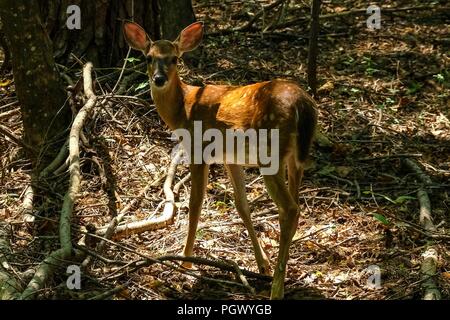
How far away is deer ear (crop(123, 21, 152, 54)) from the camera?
17.5 ft

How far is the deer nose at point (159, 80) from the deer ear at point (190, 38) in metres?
0.46

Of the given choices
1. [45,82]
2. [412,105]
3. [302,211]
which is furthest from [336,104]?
[45,82]

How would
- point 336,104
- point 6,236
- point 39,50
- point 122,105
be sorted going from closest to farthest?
point 6,236 → point 39,50 → point 122,105 → point 336,104

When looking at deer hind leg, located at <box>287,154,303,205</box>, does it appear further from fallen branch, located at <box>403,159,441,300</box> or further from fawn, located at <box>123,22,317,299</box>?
fallen branch, located at <box>403,159,441,300</box>

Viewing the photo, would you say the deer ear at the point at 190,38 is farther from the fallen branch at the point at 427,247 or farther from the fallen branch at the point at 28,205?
the fallen branch at the point at 427,247

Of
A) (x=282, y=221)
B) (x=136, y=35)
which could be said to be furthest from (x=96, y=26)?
(x=282, y=221)

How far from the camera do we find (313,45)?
7117 millimetres

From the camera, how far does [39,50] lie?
19.3ft

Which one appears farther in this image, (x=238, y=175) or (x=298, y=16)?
(x=298, y=16)

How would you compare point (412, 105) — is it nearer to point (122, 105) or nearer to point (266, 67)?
point (266, 67)

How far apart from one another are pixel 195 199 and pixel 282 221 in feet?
2.47

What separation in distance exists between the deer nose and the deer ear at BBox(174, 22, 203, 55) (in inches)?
17.9

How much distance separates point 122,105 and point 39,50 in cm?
111

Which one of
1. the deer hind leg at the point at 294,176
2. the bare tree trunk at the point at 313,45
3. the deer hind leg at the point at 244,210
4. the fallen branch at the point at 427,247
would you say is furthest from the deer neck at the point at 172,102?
the bare tree trunk at the point at 313,45
